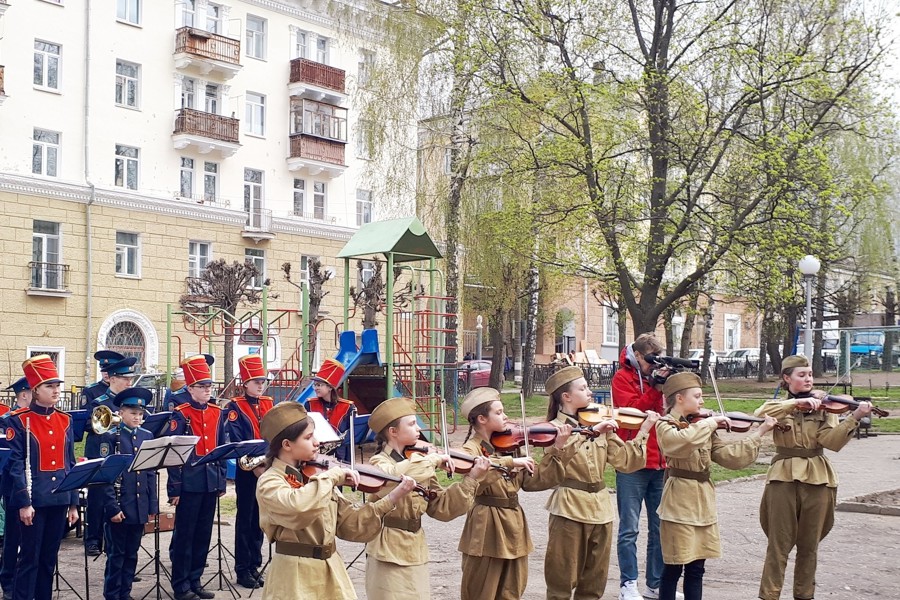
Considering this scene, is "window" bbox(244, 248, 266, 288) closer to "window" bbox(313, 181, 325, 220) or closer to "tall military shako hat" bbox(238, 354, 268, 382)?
"window" bbox(313, 181, 325, 220)

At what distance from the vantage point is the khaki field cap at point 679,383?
695 cm

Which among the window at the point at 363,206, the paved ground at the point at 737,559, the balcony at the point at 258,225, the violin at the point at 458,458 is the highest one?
the window at the point at 363,206

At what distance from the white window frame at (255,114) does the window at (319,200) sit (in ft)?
9.29

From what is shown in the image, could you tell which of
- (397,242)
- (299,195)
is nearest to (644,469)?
(397,242)

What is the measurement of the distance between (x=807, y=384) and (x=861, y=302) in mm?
33036

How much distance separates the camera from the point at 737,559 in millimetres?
9375

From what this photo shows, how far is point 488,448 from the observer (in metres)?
6.19

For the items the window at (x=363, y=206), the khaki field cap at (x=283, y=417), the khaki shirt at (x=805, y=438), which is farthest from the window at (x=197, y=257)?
the khaki field cap at (x=283, y=417)

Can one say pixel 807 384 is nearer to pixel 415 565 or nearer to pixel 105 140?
pixel 415 565

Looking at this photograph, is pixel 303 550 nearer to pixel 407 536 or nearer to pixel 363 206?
pixel 407 536

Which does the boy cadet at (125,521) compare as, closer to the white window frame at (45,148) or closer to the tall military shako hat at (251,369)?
the tall military shako hat at (251,369)

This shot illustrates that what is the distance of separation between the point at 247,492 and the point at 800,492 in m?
4.65

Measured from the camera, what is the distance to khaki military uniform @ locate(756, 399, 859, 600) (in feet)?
24.0

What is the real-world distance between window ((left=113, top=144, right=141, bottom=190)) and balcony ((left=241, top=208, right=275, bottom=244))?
13.6 feet
